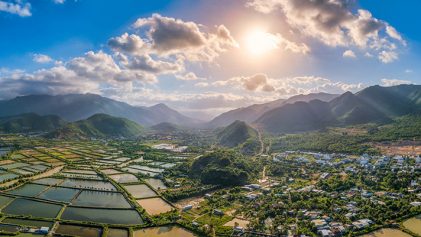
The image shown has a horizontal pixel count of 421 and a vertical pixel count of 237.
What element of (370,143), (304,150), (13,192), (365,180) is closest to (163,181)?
(13,192)

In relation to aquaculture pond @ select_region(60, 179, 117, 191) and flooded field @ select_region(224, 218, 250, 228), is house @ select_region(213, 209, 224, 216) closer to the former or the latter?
flooded field @ select_region(224, 218, 250, 228)

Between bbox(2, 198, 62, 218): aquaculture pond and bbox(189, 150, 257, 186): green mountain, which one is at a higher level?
bbox(189, 150, 257, 186): green mountain

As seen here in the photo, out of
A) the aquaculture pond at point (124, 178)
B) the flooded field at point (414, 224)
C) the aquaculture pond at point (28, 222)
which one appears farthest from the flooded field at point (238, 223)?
the aquaculture pond at point (124, 178)

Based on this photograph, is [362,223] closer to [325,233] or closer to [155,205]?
[325,233]

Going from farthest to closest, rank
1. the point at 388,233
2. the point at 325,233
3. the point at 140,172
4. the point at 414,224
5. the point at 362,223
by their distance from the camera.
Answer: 1. the point at 140,172
2. the point at 362,223
3. the point at 414,224
4. the point at 388,233
5. the point at 325,233

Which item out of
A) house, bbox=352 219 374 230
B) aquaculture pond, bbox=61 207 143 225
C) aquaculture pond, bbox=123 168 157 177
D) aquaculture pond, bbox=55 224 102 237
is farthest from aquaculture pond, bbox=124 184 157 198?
house, bbox=352 219 374 230

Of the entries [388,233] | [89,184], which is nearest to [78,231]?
[89,184]

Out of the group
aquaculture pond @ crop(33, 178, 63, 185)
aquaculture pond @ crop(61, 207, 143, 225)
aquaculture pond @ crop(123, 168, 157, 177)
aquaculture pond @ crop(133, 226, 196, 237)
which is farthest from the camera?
aquaculture pond @ crop(123, 168, 157, 177)
